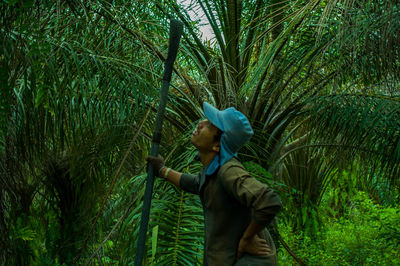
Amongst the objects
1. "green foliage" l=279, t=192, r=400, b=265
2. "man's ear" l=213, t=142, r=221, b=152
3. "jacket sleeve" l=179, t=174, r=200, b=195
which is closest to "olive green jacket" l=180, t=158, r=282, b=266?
"man's ear" l=213, t=142, r=221, b=152

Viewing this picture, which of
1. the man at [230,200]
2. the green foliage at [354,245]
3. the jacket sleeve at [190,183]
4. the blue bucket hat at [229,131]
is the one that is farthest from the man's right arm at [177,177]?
the green foliage at [354,245]

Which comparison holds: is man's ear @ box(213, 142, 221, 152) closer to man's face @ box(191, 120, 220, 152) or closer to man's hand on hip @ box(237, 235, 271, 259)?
man's face @ box(191, 120, 220, 152)

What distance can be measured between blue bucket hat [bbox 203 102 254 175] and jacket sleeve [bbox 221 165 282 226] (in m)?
0.20

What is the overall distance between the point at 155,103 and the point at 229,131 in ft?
5.20

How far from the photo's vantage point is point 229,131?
2379 millimetres

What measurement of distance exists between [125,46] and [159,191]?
4.78 feet

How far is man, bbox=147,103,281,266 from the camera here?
7.00 ft

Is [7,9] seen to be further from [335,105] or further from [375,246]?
[375,246]

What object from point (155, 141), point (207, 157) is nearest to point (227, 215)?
point (207, 157)

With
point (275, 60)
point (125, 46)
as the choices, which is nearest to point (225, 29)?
point (275, 60)

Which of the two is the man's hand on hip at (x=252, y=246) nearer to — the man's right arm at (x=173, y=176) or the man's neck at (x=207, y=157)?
the man's neck at (x=207, y=157)

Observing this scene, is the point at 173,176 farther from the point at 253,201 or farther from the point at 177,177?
the point at 253,201

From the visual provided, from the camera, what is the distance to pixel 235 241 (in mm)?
2305

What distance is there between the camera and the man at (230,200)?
2.13 m
